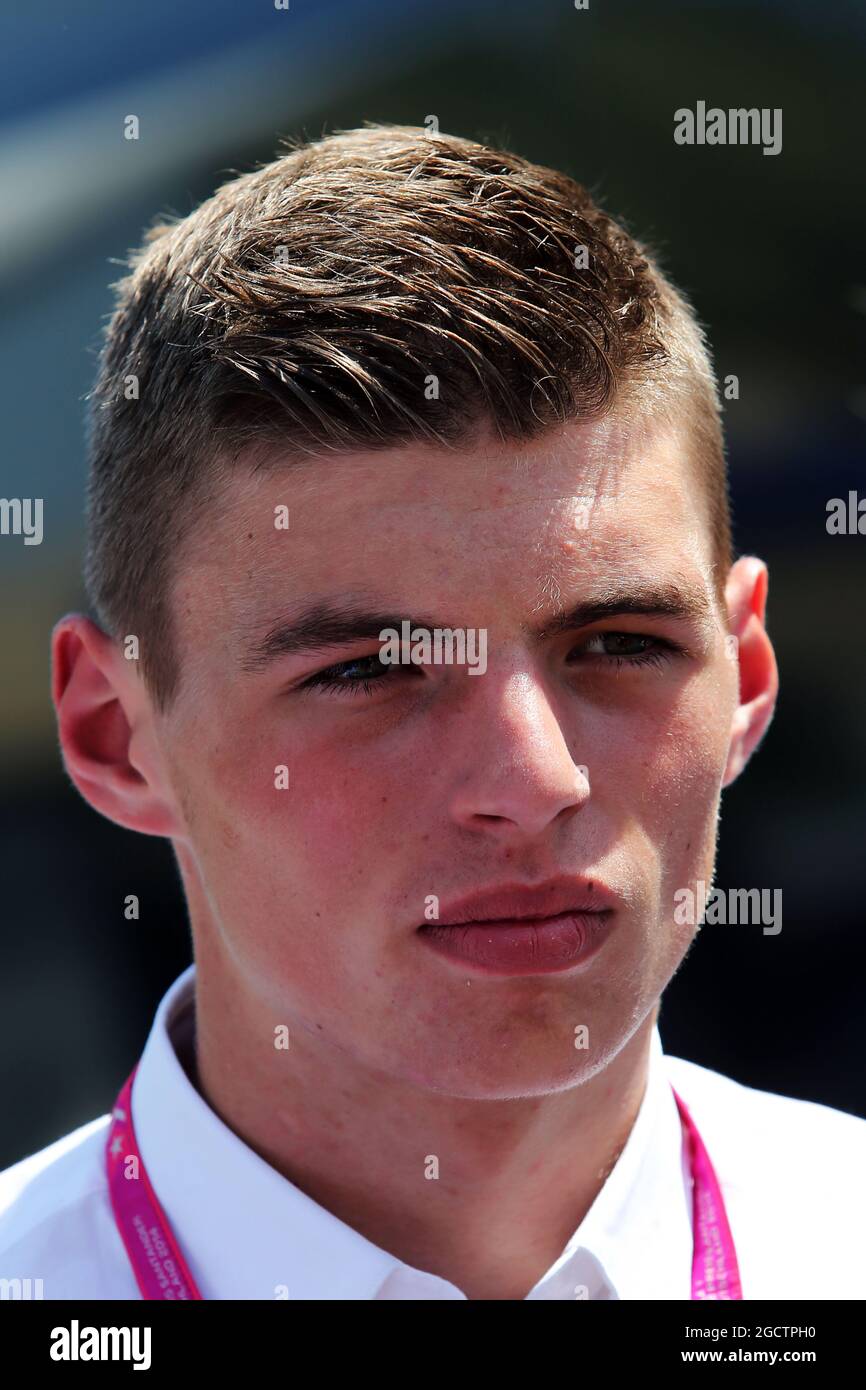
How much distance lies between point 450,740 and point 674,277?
9.10ft

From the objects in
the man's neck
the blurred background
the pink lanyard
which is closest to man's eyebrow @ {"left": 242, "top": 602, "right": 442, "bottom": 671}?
the man's neck

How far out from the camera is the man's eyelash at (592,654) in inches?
70.6

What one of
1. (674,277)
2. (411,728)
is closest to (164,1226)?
(411,728)

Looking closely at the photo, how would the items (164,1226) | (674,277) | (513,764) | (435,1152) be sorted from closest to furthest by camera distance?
(513,764)
(435,1152)
(164,1226)
(674,277)

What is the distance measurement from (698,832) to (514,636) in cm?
43

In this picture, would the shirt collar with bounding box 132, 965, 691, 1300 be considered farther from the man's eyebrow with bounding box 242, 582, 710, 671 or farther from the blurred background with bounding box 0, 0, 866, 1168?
the blurred background with bounding box 0, 0, 866, 1168

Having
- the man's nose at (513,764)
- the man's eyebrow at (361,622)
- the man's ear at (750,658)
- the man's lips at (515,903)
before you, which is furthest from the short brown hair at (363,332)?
the man's lips at (515,903)

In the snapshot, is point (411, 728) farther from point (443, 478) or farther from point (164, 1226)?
point (164, 1226)

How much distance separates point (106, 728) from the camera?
7.04ft

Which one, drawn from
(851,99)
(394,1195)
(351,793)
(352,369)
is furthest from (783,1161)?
(851,99)

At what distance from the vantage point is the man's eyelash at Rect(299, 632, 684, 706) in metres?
1.79

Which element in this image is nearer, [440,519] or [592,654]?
[440,519]

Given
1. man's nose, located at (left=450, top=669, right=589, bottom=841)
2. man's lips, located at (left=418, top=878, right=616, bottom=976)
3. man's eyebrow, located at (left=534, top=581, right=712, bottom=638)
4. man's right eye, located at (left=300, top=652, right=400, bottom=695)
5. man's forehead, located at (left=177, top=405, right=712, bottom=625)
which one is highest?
man's forehead, located at (left=177, top=405, right=712, bottom=625)
